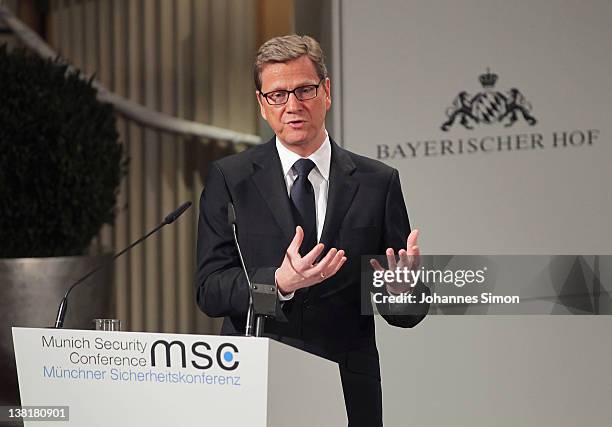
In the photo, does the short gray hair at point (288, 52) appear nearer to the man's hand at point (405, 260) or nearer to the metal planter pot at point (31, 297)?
the man's hand at point (405, 260)

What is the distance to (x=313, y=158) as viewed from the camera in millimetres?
2869

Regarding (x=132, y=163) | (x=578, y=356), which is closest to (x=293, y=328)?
(x=578, y=356)

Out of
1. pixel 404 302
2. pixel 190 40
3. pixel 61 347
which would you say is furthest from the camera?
pixel 190 40

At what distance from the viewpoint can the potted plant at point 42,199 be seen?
409 centimetres

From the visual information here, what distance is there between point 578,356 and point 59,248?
220cm

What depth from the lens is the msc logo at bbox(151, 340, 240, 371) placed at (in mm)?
1812

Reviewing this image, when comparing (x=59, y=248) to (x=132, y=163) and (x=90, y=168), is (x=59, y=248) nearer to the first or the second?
(x=90, y=168)

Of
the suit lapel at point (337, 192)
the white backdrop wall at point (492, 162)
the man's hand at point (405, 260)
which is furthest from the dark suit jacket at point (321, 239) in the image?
the white backdrop wall at point (492, 162)

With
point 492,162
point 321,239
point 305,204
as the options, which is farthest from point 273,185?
point 492,162

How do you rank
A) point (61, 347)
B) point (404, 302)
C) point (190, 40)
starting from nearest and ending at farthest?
point (61, 347)
point (404, 302)
point (190, 40)

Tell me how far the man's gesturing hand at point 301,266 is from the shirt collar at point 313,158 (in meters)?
0.56

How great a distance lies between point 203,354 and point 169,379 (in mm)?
89

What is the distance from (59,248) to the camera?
4223mm

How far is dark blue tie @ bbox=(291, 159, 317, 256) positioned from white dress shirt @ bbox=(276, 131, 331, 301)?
14 mm
